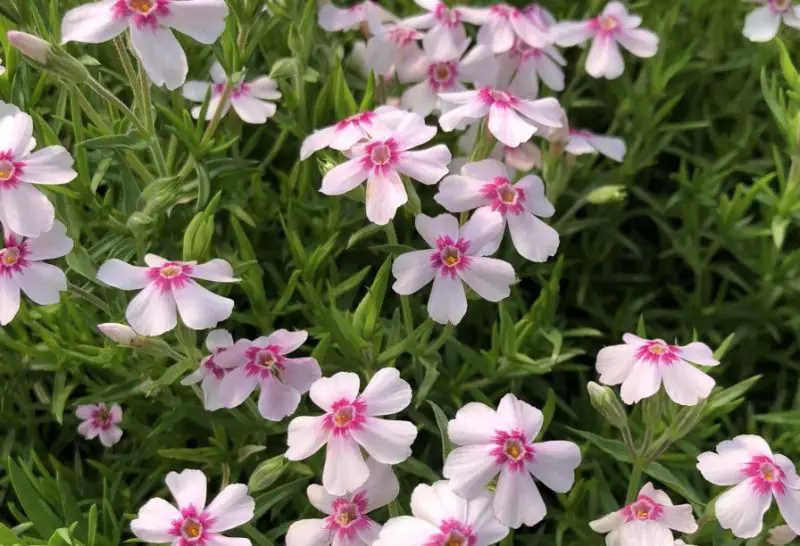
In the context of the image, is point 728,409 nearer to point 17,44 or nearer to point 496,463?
point 496,463

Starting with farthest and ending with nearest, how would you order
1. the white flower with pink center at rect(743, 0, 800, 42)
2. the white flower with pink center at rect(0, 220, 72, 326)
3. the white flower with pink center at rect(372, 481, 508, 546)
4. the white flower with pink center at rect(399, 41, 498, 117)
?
1. the white flower with pink center at rect(743, 0, 800, 42)
2. the white flower with pink center at rect(399, 41, 498, 117)
3. the white flower with pink center at rect(0, 220, 72, 326)
4. the white flower with pink center at rect(372, 481, 508, 546)

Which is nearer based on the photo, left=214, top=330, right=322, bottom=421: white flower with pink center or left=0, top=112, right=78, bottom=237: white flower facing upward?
left=0, top=112, right=78, bottom=237: white flower facing upward

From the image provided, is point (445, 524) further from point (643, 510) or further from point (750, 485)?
point (750, 485)

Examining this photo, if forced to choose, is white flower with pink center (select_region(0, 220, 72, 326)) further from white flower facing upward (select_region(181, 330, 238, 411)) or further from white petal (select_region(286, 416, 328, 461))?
white petal (select_region(286, 416, 328, 461))

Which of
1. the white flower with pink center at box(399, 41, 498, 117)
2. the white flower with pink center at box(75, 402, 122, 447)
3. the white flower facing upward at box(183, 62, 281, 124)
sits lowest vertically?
the white flower with pink center at box(75, 402, 122, 447)

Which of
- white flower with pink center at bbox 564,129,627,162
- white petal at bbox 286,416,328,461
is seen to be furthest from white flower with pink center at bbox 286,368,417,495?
white flower with pink center at bbox 564,129,627,162

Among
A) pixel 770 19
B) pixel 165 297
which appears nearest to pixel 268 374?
pixel 165 297

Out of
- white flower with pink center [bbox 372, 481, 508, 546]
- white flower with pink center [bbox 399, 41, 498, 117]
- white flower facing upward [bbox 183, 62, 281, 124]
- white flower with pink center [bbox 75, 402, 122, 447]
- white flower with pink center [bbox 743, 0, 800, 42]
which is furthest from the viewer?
white flower with pink center [bbox 743, 0, 800, 42]
